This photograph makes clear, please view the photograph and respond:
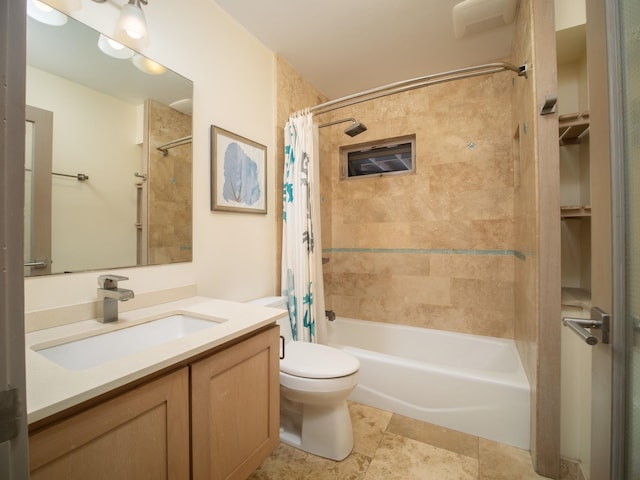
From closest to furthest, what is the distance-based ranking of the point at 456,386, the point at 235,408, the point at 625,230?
the point at 625,230, the point at 235,408, the point at 456,386

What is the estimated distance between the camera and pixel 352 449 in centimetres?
149

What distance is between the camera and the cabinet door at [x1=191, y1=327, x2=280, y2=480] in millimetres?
844

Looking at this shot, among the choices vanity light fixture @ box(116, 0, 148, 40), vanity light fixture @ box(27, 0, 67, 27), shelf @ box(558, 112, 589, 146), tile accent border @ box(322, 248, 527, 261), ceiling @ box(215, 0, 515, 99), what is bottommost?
tile accent border @ box(322, 248, 527, 261)

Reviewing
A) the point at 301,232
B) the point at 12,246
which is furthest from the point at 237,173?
the point at 12,246

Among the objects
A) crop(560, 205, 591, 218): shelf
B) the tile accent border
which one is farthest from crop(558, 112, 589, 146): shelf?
the tile accent border

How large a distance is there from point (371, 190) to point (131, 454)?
237cm

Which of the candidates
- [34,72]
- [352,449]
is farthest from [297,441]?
[34,72]

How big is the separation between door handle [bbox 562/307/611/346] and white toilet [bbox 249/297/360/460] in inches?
38.0

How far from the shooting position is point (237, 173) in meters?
1.77

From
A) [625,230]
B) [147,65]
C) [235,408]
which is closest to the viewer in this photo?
[625,230]

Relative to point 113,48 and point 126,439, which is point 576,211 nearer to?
point 126,439

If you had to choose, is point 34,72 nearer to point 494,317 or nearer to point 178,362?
point 178,362

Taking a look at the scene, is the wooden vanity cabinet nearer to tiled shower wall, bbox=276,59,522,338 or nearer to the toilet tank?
the toilet tank

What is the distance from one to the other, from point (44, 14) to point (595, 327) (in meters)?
1.96
